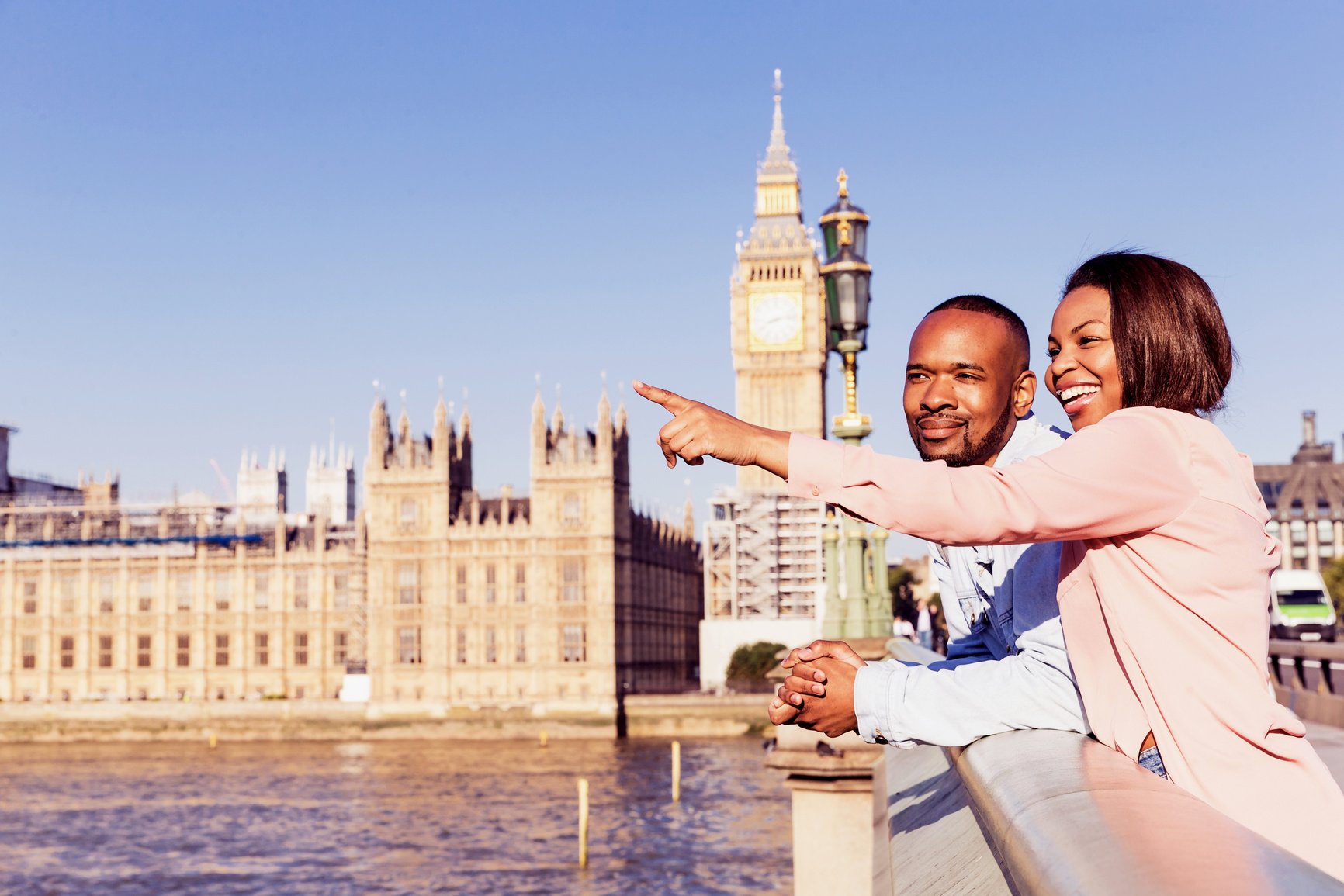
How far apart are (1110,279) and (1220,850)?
4.25 feet

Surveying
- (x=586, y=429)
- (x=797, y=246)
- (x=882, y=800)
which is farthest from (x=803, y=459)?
(x=797, y=246)

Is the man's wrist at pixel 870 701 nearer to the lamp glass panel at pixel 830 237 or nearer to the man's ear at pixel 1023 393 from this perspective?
the man's ear at pixel 1023 393

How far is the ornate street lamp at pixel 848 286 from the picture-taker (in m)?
12.5

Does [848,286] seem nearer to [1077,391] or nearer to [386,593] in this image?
[1077,391]

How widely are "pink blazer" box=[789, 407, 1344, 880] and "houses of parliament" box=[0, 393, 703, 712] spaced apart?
62.0 metres

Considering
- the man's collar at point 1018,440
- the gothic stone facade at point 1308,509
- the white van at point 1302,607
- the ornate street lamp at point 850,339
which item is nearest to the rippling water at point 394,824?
the white van at point 1302,607

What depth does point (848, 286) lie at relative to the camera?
1265 centimetres

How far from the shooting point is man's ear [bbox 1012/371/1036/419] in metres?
3.46

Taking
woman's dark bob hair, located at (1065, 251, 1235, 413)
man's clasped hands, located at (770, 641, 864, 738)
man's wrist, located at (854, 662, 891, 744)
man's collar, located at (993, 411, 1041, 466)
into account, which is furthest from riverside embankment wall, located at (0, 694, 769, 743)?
woman's dark bob hair, located at (1065, 251, 1235, 413)

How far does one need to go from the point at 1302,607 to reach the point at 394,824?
2201 cm

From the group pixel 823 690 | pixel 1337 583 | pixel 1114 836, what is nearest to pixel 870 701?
pixel 823 690

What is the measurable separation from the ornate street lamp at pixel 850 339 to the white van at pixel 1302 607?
63.5ft

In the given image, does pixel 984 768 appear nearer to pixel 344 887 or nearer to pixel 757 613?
pixel 344 887

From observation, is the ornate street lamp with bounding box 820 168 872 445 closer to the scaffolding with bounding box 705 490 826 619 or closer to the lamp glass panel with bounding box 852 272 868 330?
the lamp glass panel with bounding box 852 272 868 330
